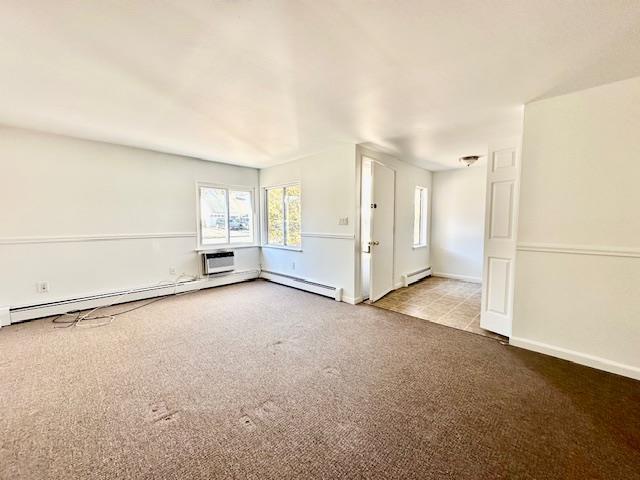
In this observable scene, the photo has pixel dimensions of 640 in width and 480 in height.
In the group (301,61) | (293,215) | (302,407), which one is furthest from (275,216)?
(302,407)

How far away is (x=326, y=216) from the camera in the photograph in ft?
14.4

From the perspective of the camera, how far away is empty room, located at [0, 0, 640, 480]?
57.1 inches

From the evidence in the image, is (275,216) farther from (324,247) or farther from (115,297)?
(115,297)

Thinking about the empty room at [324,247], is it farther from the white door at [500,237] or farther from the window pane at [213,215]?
the window pane at [213,215]

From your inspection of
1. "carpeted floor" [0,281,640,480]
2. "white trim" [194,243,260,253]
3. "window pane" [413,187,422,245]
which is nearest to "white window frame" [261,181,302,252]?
"white trim" [194,243,260,253]

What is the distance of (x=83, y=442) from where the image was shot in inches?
59.7

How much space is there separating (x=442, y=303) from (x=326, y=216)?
227 centimetres

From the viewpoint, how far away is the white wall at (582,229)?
2111 mm

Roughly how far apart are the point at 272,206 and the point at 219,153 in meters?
1.56

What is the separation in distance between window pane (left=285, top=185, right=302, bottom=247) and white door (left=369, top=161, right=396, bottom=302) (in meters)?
1.50

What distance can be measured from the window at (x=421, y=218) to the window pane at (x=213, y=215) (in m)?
4.02

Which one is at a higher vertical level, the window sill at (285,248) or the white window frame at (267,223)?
the white window frame at (267,223)

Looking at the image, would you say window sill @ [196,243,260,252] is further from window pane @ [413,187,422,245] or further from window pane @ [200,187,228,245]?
window pane @ [413,187,422,245]

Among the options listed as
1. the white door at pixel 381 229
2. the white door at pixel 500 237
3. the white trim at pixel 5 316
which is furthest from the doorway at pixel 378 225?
the white trim at pixel 5 316
